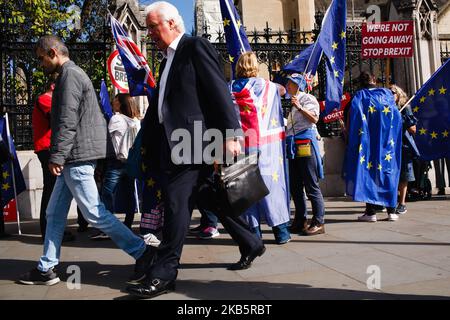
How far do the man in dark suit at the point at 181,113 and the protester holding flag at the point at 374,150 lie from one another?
328 centimetres

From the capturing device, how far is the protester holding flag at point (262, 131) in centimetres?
476

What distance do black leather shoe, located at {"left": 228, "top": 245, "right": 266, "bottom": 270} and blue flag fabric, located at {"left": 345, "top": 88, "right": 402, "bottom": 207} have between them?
267cm

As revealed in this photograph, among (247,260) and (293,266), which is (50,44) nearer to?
(247,260)

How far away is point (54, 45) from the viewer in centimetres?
397

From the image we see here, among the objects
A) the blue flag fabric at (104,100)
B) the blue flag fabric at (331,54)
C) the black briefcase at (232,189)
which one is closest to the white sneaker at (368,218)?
the blue flag fabric at (331,54)

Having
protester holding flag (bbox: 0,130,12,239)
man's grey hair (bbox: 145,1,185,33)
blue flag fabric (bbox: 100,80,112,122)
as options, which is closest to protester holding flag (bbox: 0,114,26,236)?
protester holding flag (bbox: 0,130,12,239)

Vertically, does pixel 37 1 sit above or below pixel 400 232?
above

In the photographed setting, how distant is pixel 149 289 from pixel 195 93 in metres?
1.50

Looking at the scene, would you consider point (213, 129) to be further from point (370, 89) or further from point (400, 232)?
point (370, 89)

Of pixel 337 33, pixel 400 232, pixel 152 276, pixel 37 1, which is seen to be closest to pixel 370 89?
pixel 337 33

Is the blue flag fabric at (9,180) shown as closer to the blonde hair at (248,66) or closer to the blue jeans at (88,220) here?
the blue jeans at (88,220)

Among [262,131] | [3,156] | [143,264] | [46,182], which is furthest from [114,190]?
[143,264]
